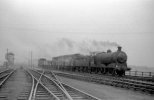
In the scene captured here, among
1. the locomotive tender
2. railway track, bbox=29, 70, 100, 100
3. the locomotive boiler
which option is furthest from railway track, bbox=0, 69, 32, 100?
the locomotive tender

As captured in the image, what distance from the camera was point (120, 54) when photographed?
29250 millimetres

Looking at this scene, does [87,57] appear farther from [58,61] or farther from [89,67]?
[58,61]

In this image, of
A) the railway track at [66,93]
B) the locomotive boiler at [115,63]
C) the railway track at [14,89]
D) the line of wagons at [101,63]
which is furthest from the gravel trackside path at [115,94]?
the line of wagons at [101,63]

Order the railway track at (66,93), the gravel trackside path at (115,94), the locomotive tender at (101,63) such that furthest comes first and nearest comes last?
the locomotive tender at (101,63) → the gravel trackside path at (115,94) → the railway track at (66,93)

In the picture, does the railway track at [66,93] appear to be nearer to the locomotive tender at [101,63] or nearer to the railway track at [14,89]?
the railway track at [14,89]

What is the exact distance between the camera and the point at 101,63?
108 feet

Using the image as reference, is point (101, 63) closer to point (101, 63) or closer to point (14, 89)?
point (101, 63)

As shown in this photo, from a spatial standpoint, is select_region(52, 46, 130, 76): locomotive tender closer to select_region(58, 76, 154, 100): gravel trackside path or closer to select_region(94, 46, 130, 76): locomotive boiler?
select_region(94, 46, 130, 76): locomotive boiler

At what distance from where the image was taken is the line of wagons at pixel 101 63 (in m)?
29.0

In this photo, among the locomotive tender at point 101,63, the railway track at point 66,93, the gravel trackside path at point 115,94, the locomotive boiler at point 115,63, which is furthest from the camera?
the locomotive tender at point 101,63

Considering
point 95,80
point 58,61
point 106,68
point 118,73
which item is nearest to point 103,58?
point 106,68

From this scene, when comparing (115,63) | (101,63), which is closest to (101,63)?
(101,63)

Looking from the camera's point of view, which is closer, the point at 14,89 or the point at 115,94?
the point at 115,94

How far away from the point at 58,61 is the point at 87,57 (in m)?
19.2
